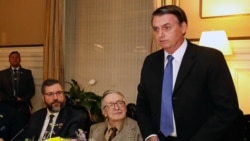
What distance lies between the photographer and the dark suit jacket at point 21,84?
5953 mm

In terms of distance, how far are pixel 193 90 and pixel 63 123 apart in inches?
54.6

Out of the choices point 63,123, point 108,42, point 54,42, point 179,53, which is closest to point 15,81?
point 54,42

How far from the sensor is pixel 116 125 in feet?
9.20

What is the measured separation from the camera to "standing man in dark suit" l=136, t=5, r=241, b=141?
5.97 ft

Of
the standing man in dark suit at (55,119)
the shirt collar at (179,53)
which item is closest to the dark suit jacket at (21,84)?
the standing man in dark suit at (55,119)

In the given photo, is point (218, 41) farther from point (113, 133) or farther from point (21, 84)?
point (21, 84)

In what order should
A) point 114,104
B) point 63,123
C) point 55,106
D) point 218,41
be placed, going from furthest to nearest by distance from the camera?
point 218,41 → point 55,106 → point 63,123 → point 114,104

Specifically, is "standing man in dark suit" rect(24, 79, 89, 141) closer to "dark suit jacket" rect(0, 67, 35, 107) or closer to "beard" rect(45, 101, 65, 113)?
"beard" rect(45, 101, 65, 113)

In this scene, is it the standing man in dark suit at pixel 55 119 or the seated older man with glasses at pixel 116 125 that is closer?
the seated older man with glasses at pixel 116 125

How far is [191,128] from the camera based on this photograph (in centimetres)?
190

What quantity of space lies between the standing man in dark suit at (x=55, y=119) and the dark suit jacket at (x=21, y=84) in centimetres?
277

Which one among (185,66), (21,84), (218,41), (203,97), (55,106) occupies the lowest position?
(21,84)

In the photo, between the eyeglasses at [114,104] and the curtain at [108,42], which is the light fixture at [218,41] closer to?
the eyeglasses at [114,104]

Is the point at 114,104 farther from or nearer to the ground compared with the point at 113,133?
farther from the ground
